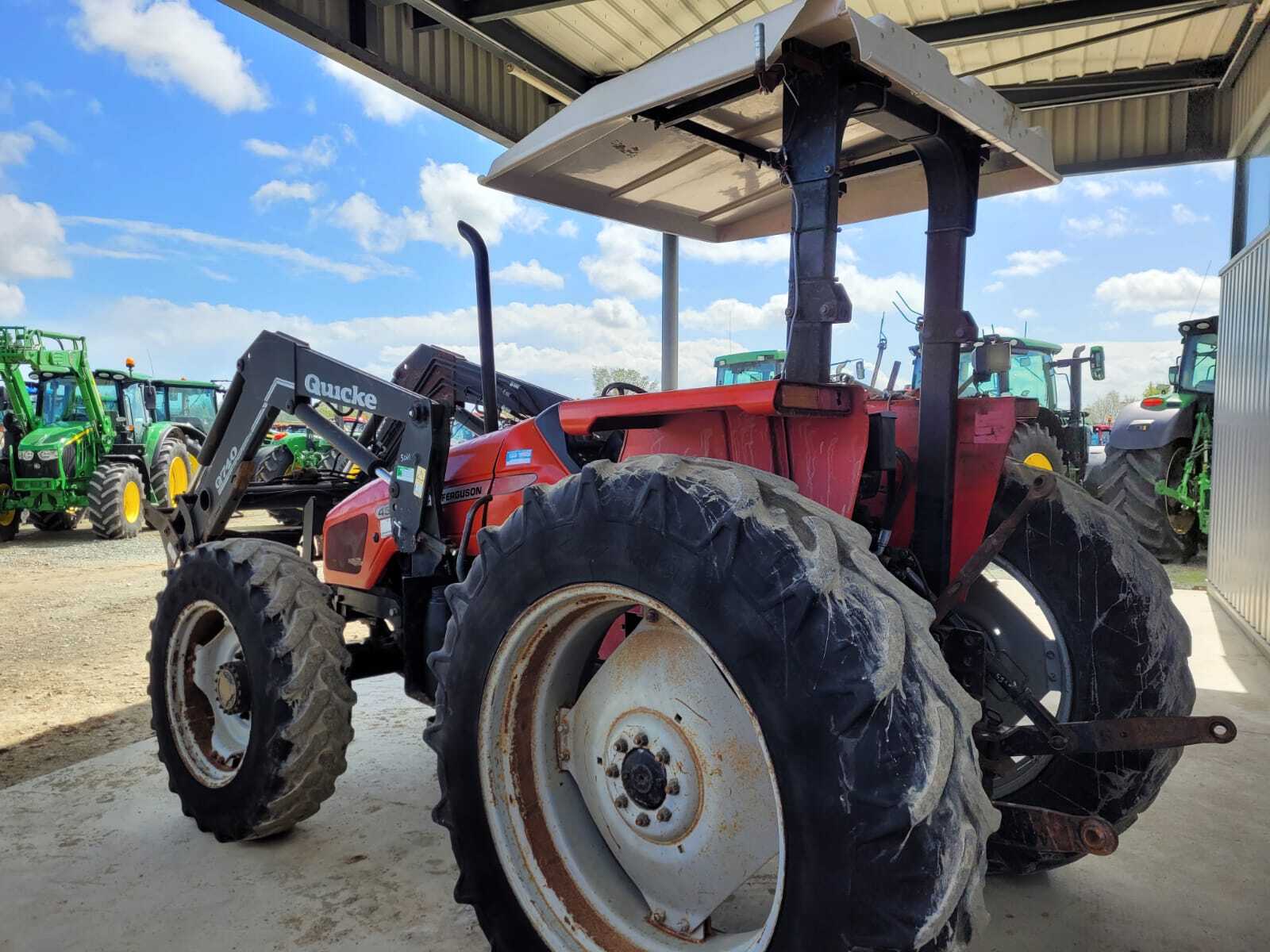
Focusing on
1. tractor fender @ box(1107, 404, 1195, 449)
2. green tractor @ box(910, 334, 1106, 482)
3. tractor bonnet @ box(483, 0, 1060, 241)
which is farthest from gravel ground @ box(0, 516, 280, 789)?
Answer: tractor fender @ box(1107, 404, 1195, 449)

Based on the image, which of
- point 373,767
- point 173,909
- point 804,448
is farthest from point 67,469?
point 804,448

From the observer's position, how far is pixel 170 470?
14.0m

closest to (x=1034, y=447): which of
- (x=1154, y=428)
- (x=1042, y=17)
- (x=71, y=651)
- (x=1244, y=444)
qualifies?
(x=1154, y=428)

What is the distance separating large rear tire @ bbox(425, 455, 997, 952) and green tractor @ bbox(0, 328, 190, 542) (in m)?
12.0

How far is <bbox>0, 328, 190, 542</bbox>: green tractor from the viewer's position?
39.9 ft

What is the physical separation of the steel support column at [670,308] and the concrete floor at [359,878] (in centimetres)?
569

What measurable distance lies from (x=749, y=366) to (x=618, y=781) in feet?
38.0

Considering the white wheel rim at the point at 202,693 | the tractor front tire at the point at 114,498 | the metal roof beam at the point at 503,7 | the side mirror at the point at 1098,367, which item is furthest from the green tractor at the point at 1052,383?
the tractor front tire at the point at 114,498

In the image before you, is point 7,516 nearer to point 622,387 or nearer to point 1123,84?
point 622,387

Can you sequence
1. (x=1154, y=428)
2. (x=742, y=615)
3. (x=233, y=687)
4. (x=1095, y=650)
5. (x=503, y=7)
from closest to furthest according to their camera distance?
1. (x=742, y=615)
2. (x=1095, y=650)
3. (x=233, y=687)
4. (x=503, y=7)
5. (x=1154, y=428)

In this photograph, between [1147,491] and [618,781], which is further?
[1147,491]

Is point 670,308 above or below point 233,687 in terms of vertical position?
above

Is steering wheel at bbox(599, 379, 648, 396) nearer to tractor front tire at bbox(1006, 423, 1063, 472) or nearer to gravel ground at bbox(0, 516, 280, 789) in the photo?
gravel ground at bbox(0, 516, 280, 789)

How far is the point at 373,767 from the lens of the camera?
12.5 feet
